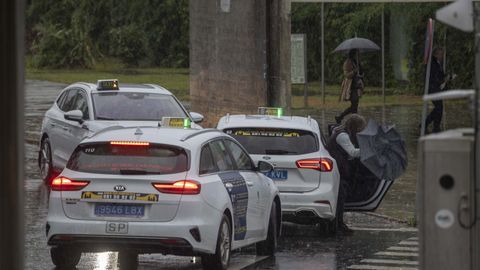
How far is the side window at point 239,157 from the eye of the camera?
14.2 metres

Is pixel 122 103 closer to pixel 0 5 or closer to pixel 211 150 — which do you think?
pixel 211 150

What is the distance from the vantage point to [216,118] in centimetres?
2648

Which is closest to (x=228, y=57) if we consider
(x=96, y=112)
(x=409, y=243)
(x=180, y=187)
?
(x=96, y=112)

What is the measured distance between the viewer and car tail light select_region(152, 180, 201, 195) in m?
12.5

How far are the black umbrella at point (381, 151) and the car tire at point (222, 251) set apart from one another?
12.9 ft

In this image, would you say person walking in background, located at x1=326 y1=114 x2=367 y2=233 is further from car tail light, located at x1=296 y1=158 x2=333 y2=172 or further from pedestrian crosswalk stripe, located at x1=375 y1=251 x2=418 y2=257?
pedestrian crosswalk stripe, located at x1=375 y1=251 x2=418 y2=257

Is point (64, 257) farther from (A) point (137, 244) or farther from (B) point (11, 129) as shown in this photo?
(B) point (11, 129)

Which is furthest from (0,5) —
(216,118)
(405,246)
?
(216,118)

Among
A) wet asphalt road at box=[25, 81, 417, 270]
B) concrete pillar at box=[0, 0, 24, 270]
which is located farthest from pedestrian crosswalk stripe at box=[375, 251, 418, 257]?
concrete pillar at box=[0, 0, 24, 270]

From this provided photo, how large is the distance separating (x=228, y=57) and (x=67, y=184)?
46.1 ft

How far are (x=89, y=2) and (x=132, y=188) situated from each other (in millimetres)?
43188

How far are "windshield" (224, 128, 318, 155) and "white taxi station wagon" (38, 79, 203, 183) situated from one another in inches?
117

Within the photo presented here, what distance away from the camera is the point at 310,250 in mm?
15281

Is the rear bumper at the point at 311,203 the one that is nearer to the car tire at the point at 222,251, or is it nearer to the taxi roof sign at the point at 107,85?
the car tire at the point at 222,251
